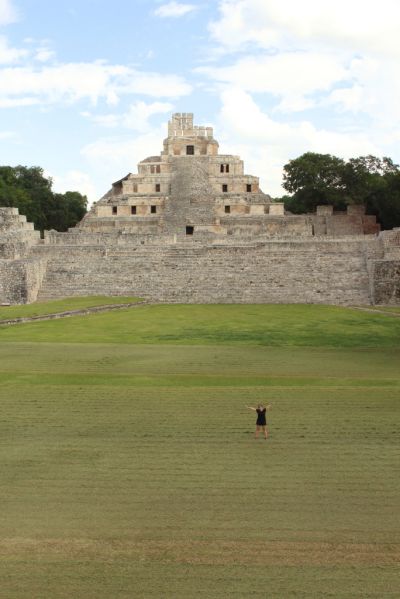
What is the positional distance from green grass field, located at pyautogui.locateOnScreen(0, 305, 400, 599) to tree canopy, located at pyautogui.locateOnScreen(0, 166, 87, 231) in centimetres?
4766

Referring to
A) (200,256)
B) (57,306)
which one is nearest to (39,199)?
(200,256)

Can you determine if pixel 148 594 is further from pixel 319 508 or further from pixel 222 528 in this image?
pixel 319 508

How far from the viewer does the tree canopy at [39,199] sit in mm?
71875

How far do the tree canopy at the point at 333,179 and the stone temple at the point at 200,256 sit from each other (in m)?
9.91

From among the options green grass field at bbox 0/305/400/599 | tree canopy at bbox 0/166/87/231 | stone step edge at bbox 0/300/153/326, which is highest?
tree canopy at bbox 0/166/87/231

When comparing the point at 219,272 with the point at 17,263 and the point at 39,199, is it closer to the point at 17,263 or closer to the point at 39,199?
the point at 17,263

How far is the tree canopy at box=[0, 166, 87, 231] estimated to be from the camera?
71.9m

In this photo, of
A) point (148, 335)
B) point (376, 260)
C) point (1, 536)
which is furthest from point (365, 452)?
point (376, 260)

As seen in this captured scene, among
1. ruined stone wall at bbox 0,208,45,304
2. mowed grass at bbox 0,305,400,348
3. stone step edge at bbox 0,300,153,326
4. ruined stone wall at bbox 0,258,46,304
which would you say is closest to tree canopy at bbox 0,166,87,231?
ruined stone wall at bbox 0,208,45,304

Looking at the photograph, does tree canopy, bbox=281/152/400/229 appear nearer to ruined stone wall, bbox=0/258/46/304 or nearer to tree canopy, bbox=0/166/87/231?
tree canopy, bbox=0/166/87/231

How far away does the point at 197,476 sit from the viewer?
13.5 metres

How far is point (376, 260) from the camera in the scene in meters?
43.8

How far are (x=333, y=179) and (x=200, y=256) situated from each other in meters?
29.4

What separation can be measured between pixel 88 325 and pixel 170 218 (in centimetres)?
2705
